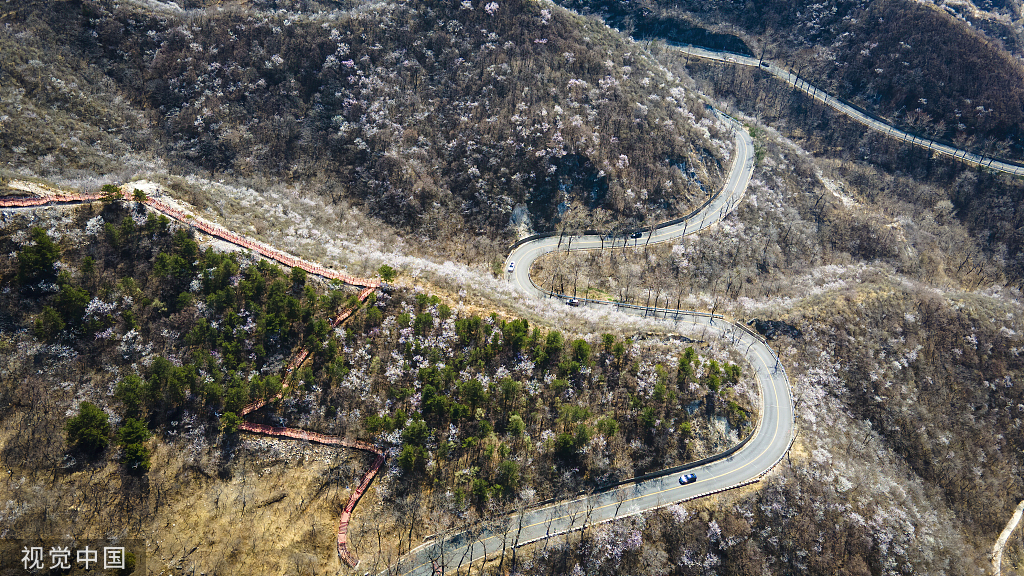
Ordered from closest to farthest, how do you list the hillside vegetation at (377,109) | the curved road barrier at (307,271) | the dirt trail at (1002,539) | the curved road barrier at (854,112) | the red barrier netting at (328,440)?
the curved road barrier at (307,271), the red barrier netting at (328,440), the dirt trail at (1002,539), the hillside vegetation at (377,109), the curved road barrier at (854,112)

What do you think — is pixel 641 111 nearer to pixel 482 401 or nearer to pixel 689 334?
pixel 689 334

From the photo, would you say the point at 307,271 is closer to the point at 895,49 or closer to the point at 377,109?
the point at 377,109

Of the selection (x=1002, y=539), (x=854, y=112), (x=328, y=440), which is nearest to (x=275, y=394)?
(x=328, y=440)

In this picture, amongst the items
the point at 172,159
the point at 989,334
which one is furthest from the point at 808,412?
the point at 172,159

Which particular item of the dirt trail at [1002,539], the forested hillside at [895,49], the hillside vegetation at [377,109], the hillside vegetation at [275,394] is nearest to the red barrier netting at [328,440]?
the hillside vegetation at [275,394]

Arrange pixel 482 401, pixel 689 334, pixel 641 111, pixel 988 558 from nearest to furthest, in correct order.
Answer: pixel 482 401, pixel 988 558, pixel 689 334, pixel 641 111

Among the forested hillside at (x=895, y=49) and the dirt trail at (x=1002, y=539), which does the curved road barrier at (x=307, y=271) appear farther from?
the forested hillside at (x=895, y=49)

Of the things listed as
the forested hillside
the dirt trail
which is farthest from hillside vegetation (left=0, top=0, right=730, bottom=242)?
the dirt trail
